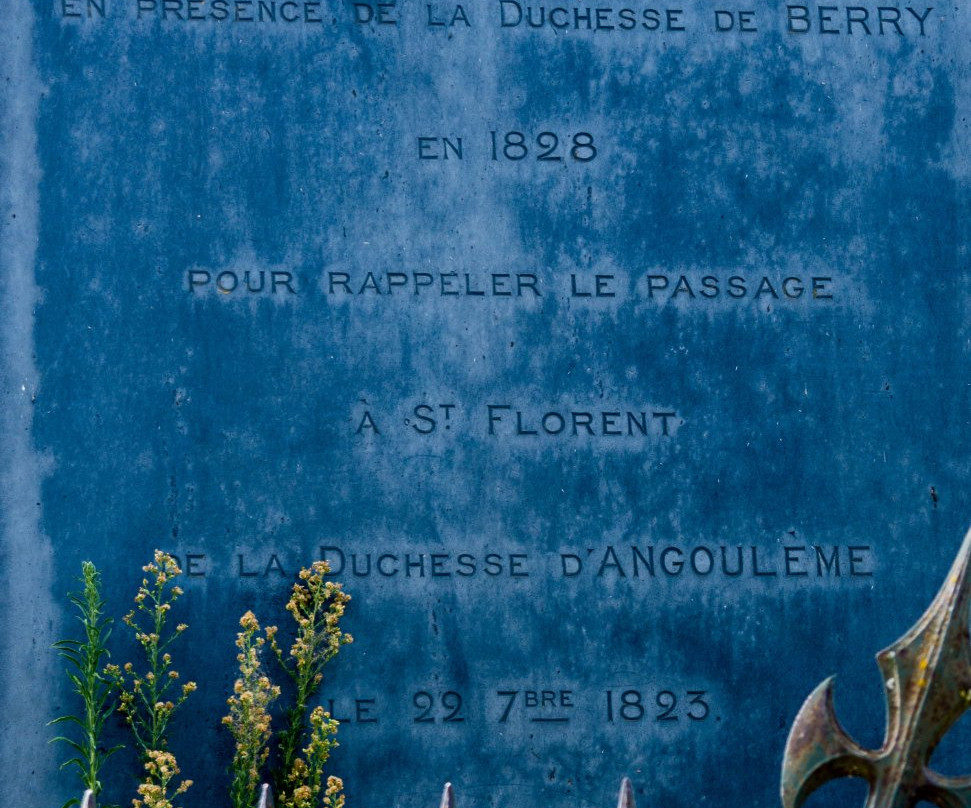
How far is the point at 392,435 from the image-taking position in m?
5.98

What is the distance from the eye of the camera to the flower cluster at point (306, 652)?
17.5 feet

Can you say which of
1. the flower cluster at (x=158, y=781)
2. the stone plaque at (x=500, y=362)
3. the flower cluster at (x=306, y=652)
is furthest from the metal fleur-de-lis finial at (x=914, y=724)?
the stone plaque at (x=500, y=362)

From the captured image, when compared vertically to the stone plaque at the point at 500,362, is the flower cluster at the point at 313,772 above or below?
below

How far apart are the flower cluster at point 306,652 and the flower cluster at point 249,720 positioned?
89 mm

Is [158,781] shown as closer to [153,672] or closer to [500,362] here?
[153,672]

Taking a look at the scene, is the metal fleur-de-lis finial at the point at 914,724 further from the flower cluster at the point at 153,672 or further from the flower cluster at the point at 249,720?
the flower cluster at the point at 153,672

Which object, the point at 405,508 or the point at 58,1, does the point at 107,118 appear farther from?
the point at 405,508

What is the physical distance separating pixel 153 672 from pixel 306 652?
0.55 metres

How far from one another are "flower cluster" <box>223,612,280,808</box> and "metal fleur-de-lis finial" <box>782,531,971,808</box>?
8.20ft

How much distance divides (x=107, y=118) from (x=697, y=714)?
330 cm

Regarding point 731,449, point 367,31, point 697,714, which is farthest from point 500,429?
point 367,31

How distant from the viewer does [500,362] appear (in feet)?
20.0

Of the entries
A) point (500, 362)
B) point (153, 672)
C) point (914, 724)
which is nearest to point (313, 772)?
point (153, 672)

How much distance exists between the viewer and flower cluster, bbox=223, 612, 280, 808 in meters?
5.17
